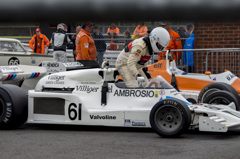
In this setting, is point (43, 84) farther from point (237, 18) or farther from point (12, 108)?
point (237, 18)

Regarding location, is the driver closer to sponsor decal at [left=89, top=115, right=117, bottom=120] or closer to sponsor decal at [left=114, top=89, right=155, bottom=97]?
sponsor decal at [left=114, top=89, right=155, bottom=97]

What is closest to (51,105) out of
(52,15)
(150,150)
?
(150,150)

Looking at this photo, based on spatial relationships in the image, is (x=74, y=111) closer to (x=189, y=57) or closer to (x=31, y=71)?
(x=31, y=71)

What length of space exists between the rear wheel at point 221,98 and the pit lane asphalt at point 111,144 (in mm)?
569

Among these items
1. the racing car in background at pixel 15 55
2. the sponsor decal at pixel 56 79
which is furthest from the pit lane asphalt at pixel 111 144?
the racing car in background at pixel 15 55

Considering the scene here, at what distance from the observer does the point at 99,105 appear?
712 cm

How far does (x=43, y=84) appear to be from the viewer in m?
7.56

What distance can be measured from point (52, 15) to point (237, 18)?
11.7 inches

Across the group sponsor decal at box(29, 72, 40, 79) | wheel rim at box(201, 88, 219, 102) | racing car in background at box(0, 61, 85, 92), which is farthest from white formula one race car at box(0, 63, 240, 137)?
sponsor decal at box(29, 72, 40, 79)

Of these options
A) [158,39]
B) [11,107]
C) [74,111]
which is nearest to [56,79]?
[74,111]

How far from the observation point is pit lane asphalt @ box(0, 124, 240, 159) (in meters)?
4.86

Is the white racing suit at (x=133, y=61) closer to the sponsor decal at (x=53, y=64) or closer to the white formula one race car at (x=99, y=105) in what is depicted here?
the white formula one race car at (x=99, y=105)

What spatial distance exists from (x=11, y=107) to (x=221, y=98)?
3.34m

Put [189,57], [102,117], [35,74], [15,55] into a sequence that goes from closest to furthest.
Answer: [102,117], [35,74], [189,57], [15,55]
